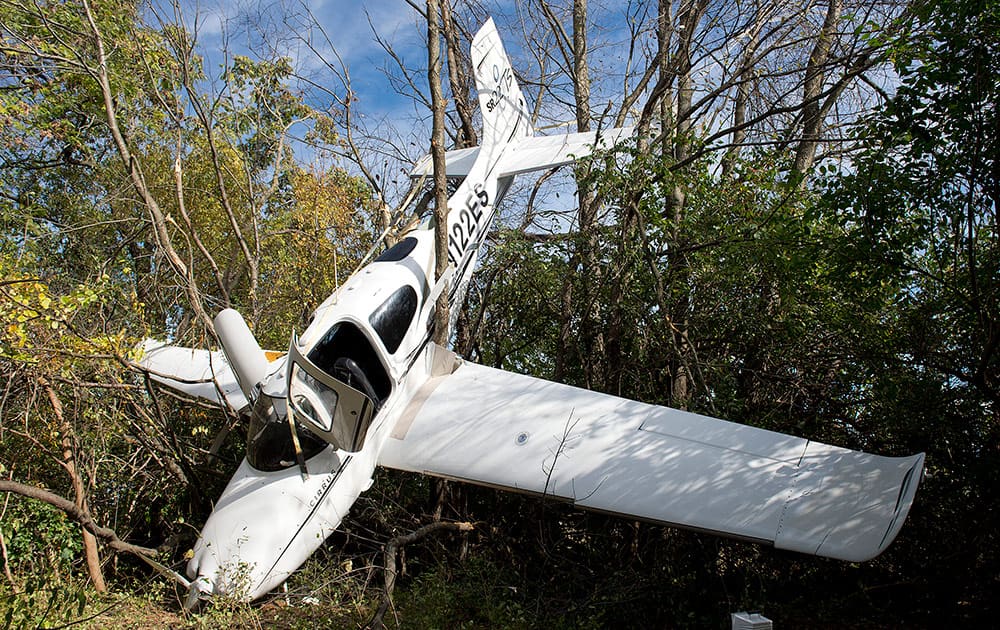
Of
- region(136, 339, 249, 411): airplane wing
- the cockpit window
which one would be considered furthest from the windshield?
region(136, 339, 249, 411): airplane wing

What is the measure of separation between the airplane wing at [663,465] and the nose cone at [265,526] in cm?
92

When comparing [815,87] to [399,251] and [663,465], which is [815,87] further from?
[663,465]

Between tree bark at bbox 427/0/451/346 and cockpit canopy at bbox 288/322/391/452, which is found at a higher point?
tree bark at bbox 427/0/451/346

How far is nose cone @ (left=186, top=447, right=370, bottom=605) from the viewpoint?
177 inches

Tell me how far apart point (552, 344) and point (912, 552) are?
4.63m

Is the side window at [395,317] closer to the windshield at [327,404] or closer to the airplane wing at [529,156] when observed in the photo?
the windshield at [327,404]

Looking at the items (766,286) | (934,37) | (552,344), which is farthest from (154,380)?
(934,37)

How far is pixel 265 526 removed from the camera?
15.4 feet

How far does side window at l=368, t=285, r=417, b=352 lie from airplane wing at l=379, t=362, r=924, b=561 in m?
0.80

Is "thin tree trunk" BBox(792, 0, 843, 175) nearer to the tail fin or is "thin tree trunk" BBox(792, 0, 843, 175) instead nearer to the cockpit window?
the tail fin

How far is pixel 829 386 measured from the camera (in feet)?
21.5

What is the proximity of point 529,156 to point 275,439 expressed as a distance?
5.91 m

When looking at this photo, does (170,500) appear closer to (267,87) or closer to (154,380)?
(154,380)

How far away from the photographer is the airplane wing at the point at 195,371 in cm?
634
